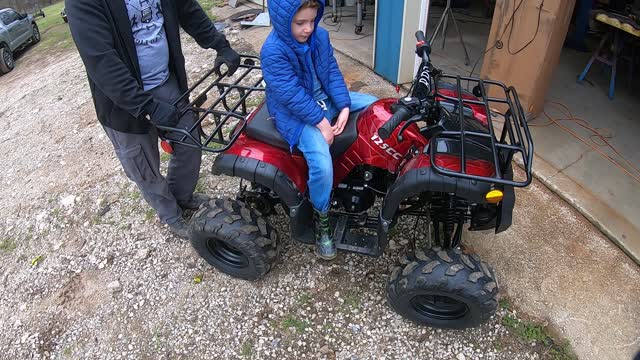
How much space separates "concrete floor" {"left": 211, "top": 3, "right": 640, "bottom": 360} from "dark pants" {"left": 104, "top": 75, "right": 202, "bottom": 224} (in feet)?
7.23

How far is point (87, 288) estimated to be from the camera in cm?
310

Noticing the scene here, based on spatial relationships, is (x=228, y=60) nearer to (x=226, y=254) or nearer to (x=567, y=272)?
(x=226, y=254)

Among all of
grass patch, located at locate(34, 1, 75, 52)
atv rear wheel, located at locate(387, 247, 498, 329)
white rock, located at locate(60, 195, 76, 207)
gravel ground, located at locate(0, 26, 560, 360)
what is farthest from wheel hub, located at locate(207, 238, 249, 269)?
grass patch, located at locate(34, 1, 75, 52)

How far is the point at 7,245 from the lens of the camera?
11.9 ft

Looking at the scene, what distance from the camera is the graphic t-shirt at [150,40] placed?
242 centimetres

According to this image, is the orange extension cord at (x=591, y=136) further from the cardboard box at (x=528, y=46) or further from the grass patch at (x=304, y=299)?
the grass patch at (x=304, y=299)

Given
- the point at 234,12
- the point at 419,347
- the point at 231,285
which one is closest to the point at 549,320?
the point at 419,347

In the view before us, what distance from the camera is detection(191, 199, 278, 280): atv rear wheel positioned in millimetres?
2576

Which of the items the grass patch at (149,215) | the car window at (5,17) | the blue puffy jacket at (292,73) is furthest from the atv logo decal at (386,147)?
the car window at (5,17)

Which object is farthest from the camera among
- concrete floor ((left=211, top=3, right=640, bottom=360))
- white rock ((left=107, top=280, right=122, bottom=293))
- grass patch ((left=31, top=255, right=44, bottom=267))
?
grass patch ((left=31, top=255, right=44, bottom=267))

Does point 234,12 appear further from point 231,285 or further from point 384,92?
point 231,285

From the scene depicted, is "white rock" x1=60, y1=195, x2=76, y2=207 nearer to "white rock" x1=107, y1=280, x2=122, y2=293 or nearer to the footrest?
"white rock" x1=107, y1=280, x2=122, y2=293

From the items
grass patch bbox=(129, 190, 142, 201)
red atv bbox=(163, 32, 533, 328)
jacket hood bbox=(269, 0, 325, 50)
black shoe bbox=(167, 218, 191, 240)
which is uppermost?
jacket hood bbox=(269, 0, 325, 50)

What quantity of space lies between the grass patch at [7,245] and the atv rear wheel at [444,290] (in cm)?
326
